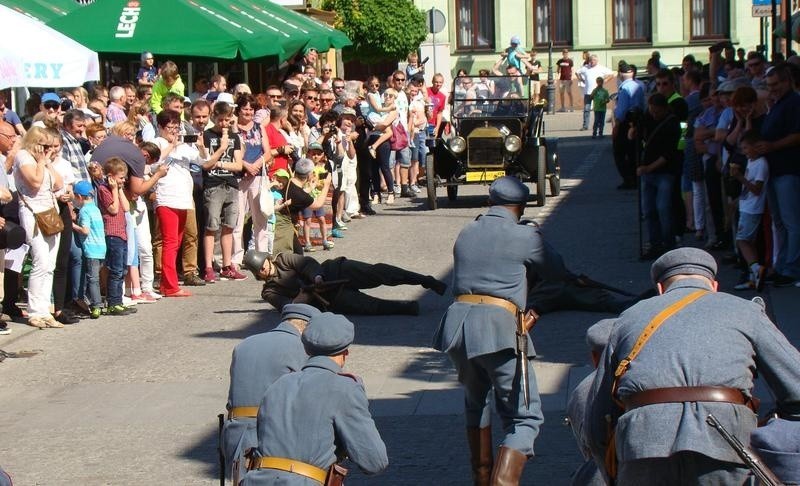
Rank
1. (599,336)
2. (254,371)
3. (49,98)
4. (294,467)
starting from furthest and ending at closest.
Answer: (49,98) < (254,371) < (599,336) < (294,467)

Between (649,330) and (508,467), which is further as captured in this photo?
(508,467)

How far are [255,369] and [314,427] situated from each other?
985 millimetres

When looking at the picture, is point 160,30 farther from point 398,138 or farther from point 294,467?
point 294,467

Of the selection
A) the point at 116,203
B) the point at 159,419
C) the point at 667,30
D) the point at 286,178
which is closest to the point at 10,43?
the point at 116,203

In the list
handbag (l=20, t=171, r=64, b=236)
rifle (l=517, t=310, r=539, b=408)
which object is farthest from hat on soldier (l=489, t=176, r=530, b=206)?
handbag (l=20, t=171, r=64, b=236)

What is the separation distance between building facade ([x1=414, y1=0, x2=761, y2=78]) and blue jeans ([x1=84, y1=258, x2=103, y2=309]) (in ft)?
104

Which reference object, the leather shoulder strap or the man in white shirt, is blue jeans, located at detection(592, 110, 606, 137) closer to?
the man in white shirt

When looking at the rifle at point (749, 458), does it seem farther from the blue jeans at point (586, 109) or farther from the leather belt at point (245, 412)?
the blue jeans at point (586, 109)

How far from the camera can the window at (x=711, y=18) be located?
44781 mm

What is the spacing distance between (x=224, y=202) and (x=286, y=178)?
32.0 inches

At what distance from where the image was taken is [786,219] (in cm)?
1308

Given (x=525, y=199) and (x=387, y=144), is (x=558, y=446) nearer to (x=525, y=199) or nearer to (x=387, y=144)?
(x=525, y=199)

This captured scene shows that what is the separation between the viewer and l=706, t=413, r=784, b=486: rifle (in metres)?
4.70

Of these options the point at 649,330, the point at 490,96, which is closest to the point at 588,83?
the point at 490,96
